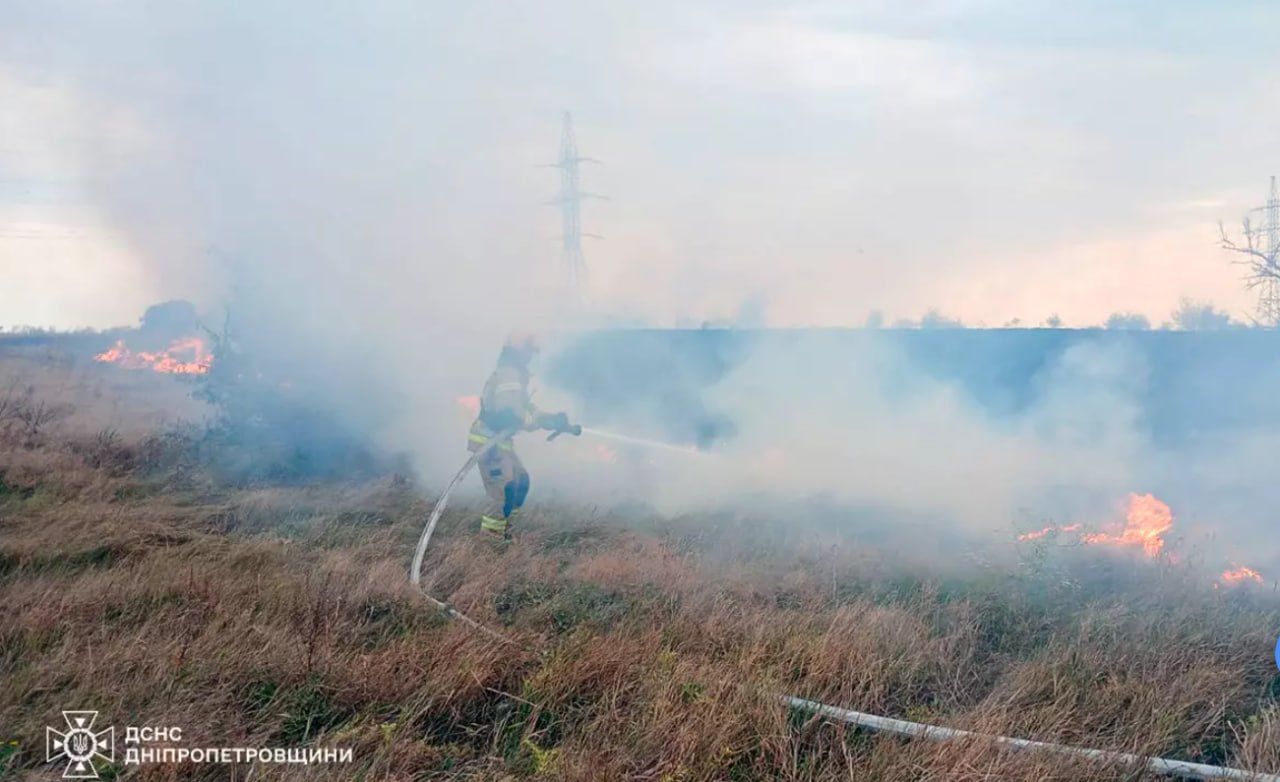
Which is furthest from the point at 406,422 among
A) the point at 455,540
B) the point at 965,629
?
the point at 965,629

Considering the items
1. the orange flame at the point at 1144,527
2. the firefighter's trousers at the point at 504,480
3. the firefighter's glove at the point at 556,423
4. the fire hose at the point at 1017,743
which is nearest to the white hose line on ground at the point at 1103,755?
the fire hose at the point at 1017,743

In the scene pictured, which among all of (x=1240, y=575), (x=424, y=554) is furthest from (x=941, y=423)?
(x=424, y=554)

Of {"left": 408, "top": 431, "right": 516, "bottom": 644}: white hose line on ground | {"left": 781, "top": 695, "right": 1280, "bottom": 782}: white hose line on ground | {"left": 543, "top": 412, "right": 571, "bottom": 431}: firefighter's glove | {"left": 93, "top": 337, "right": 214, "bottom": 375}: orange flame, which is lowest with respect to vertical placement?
{"left": 781, "top": 695, "right": 1280, "bottom": 782}: white hose line on ground

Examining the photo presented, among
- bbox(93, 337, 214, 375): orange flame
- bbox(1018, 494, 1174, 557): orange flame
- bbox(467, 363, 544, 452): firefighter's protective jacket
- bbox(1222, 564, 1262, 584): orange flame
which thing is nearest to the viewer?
bbox(1222, 564, 1262, 584): orange flame

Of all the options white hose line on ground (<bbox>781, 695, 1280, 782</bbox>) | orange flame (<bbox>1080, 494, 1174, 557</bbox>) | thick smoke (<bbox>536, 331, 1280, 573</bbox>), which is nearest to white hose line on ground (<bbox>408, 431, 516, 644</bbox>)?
white hose line on ground (<bbox>781, 695, 1280, 782</bbox>)

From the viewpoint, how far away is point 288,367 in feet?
41.0

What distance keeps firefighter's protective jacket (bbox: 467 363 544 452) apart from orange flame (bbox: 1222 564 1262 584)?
5986 mm

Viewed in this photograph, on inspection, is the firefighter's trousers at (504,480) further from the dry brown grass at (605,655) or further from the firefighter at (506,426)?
the dry brown grass at (605,655)

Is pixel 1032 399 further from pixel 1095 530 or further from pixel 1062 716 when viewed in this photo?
pixel 1062 716

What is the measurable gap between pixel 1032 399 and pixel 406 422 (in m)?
9.60

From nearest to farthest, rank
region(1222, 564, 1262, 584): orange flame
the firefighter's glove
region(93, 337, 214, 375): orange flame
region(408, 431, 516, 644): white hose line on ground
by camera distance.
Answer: region(408, 431, 516, 644): white hose line on ground, region(1222, 564, 1262, 584): orange flame, the firefighter's glove, region(93, 337, 214, 375): orange flame

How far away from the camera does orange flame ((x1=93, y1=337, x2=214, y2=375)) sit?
15901mm

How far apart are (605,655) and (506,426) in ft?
13.4

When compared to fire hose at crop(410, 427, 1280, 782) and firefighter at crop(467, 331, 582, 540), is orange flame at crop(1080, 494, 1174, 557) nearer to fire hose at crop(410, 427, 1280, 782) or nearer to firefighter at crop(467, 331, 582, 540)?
fire hose at crop(410, 427, 1280, 782)
